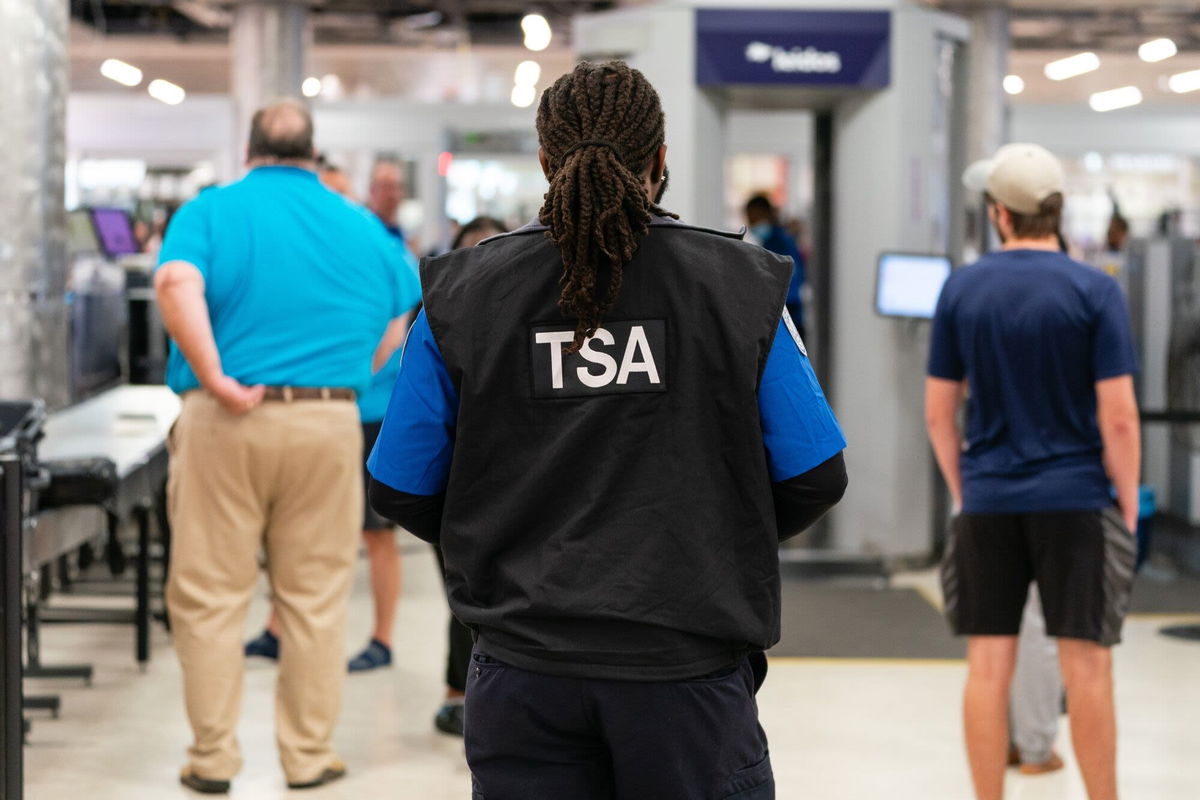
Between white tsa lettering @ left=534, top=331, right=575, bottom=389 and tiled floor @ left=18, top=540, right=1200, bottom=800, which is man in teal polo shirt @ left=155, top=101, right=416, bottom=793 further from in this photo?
white tsa lettering @ left=534, top=331, right=575, bottom=389

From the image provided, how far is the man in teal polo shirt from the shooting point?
367cm

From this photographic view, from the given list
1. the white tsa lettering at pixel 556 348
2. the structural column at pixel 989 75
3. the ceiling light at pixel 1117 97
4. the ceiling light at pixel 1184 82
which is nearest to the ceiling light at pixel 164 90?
the structural column at pixel 989 75

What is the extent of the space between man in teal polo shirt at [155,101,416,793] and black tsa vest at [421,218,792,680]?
200 centimetres

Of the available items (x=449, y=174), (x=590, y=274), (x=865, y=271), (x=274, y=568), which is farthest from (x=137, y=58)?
(x=590, y=274)

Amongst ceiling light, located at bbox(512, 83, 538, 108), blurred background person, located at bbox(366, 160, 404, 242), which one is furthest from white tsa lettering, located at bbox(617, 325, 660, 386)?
ceiling light, located at bbox(512, 83, 538, 108)

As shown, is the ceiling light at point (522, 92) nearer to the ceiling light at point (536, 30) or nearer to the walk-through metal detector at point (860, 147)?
the ceiling light at point (536, 30)

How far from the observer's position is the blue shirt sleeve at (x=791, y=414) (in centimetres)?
175

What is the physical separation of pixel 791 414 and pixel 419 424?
419 mm

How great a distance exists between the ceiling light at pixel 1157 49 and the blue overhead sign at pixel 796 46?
14359 mm

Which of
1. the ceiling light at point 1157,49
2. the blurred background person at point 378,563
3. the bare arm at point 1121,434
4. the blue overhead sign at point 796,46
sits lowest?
the blurred background person at point 378,563

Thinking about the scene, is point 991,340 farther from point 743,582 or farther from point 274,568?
point 274,568

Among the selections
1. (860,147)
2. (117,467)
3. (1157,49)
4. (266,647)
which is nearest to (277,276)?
(117,467)

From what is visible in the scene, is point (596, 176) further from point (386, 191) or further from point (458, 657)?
point (386, 191)

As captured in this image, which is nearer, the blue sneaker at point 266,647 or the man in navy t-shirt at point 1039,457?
the man in navy t-shirt at point 1039,457
